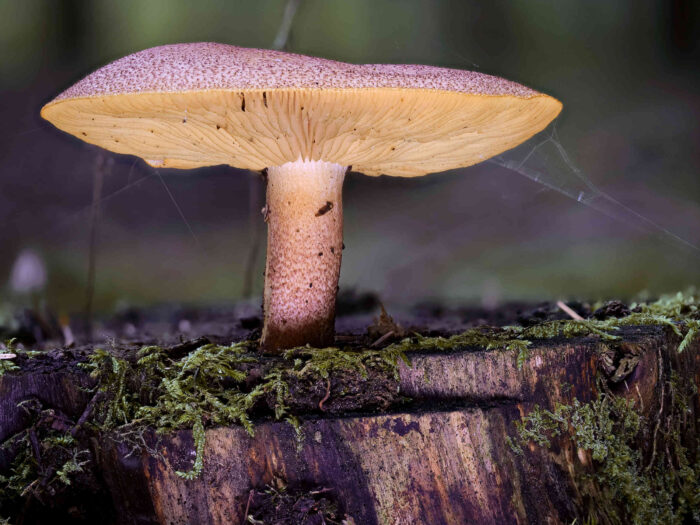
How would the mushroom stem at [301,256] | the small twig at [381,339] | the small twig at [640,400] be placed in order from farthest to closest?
the mushroom stem at [301,256]
the small twig at [381,339]
the small twig at [640,400]

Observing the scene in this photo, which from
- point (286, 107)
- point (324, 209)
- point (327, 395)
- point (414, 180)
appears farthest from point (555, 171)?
point (327, 395)

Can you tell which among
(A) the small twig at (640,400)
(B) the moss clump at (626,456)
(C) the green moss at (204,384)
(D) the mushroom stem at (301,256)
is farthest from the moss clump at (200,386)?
(A) the small twig at (640,400)

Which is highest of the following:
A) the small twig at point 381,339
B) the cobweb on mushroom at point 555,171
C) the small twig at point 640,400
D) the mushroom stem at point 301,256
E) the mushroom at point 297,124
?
the cobweb on mushroom at point 555,171

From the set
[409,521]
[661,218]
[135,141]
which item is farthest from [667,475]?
[661,218]

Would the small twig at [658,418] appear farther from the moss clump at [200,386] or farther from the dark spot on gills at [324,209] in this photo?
the dark spot on gills at [324,209]

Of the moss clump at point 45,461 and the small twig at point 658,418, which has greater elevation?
the small twig at point 658,418

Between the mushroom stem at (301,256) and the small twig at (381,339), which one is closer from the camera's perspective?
the small twig at (381,339)

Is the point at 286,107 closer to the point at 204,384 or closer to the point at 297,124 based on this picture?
the point at 297,124

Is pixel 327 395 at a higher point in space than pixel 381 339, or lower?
lower

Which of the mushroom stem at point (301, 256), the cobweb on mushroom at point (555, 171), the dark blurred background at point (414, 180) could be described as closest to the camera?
the mushroom stem at point (301, 256)
